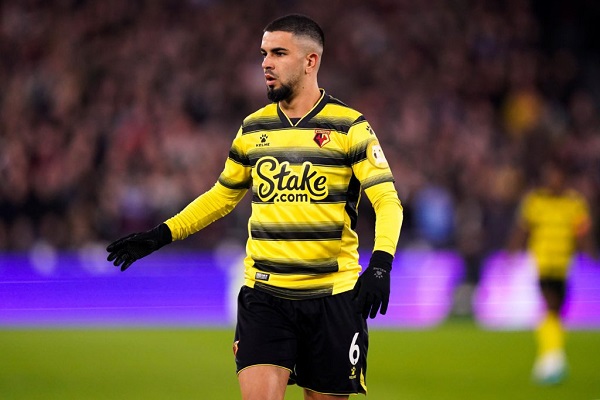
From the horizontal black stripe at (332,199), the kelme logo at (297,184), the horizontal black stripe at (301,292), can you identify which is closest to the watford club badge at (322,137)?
the kelme logo at (297,184)

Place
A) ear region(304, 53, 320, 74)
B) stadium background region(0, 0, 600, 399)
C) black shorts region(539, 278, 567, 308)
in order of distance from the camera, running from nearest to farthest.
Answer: ear region(304, 53, 320, 74) → black shorts region(539, 278, 567, 308) → stadium background region(0, 0, 600, 399)

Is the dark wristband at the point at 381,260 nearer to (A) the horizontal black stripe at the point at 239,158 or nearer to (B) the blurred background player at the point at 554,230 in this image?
(A) the horizontal black stripe at the point at 239,158

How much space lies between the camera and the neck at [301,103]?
218 inches

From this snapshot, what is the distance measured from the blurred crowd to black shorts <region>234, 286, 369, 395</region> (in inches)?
404

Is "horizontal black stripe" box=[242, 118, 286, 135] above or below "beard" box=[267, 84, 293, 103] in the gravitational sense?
below

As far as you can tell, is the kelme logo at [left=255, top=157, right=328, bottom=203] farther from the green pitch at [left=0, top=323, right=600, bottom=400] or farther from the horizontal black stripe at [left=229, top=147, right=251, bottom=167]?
the green pitch at [left=0, top=323, right=600, bottom=400]

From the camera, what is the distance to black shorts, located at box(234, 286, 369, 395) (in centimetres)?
542

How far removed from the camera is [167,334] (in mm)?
14617

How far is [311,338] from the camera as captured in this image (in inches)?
217

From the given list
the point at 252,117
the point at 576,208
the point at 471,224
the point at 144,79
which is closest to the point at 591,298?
the point at 471,224

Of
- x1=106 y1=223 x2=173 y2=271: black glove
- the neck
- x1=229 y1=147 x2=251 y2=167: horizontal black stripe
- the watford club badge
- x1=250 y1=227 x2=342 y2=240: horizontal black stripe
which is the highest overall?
the neck

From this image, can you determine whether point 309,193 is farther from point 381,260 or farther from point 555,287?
point 555,287

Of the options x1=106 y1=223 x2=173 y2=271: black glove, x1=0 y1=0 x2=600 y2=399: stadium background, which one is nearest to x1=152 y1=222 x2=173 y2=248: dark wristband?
x1=106 y1=223 x2=173 y2=271: black glove

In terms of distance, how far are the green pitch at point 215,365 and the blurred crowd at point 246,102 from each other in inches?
73.8
